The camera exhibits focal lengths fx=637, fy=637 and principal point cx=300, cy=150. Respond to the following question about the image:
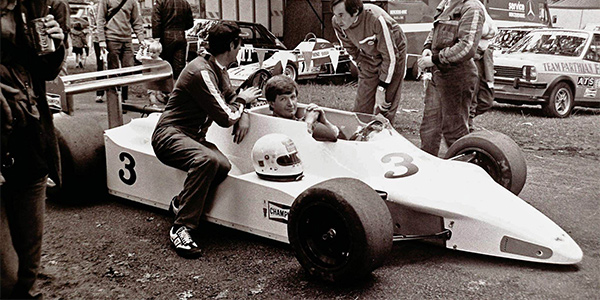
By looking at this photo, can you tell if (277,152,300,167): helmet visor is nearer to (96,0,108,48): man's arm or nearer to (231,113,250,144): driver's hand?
(231,113,250,144): driver's hand

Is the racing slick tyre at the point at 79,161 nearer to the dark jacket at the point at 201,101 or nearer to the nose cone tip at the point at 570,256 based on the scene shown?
the dark jacket at the point at 201,101

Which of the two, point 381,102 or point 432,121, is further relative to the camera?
point 381,102

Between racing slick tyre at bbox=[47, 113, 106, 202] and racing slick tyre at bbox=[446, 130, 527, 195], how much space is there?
9.75ft

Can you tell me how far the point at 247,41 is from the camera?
Result: 14.0m

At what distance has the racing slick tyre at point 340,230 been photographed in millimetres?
3502

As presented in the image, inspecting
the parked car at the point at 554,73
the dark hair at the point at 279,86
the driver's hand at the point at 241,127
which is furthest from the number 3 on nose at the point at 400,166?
the parked car at the point at 554,73

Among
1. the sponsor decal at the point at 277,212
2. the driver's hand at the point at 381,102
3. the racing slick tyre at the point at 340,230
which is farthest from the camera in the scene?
the driver's hand at the point at 381,102

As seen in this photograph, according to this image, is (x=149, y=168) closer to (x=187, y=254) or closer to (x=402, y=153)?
(x=187, y=254)

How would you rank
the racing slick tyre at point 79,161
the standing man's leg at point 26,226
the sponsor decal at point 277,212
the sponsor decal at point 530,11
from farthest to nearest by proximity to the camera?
the sponsor decal at point 530,11
the racing slick tyre at point 79,161
the sponsor decal at point 277,212
the standing man's leg at point 26,226

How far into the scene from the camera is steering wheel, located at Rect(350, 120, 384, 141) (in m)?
4.69

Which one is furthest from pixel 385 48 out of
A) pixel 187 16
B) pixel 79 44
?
pixel 79 44

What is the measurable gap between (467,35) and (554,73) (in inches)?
259

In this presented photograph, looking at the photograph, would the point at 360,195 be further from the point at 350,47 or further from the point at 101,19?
the point at 101,19

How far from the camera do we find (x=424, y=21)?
56.9 feet
